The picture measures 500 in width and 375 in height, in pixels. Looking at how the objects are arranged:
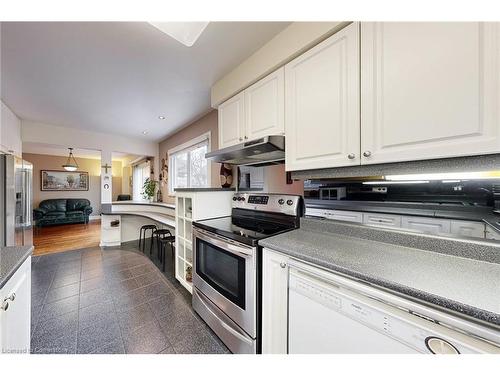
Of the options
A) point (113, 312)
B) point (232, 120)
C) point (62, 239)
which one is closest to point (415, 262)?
point (232, 120)

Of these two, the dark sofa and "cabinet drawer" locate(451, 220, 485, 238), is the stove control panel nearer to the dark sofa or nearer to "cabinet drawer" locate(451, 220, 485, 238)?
"cabinet drawer" locate(451, 220, 485, 238)

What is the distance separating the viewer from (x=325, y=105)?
122 cm

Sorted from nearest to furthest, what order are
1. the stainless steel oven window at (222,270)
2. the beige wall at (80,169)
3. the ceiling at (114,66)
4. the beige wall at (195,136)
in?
the stainless steel oven window at (222,270) → the ceiling at (114,66) → the beige wall at (195,136) → the beige wall at (80,169)

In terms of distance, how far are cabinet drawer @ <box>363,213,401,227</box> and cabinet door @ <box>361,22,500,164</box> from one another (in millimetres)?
484

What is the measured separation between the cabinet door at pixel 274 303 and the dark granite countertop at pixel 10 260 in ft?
3.92

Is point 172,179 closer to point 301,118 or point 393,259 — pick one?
point 301,118

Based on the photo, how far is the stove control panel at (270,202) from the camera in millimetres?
1619

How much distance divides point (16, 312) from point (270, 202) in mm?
1651

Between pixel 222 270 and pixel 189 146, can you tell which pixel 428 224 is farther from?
pixel 189 146

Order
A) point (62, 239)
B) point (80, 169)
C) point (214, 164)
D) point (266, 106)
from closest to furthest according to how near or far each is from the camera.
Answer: point (266, 106)
point (214, 164)
point (62, 239)
point (80, 169)

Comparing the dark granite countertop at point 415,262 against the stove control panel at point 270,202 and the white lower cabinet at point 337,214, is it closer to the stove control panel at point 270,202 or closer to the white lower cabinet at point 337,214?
the white lower cabinet at point 337,214

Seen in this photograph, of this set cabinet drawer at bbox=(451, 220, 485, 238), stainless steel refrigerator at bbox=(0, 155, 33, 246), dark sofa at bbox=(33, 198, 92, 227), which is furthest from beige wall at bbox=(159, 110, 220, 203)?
dark sofa at bbox=(33, 198, 92, 227)

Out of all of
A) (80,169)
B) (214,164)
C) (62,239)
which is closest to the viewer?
(214,164)

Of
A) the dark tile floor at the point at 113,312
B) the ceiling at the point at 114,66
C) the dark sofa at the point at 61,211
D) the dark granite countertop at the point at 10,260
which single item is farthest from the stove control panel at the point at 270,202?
the dark sofa at the point at 61,211
